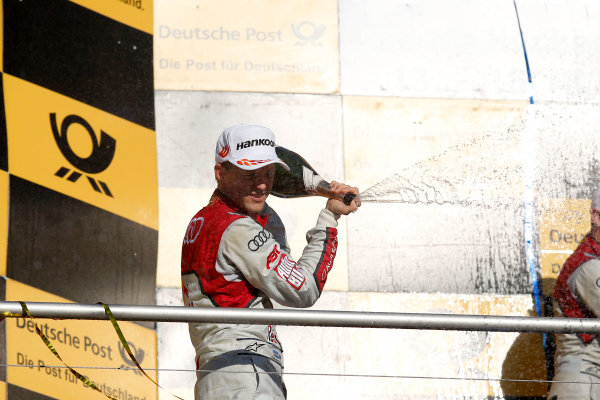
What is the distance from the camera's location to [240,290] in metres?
2.42

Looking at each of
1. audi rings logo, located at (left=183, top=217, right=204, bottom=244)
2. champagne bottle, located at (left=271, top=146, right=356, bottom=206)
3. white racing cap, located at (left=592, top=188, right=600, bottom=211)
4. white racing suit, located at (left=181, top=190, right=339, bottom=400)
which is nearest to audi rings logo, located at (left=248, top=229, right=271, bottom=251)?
white racing suit, located at (left=181, top=190, right=339, bottom=400)

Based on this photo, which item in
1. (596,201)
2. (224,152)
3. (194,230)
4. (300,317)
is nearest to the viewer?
(300,317)

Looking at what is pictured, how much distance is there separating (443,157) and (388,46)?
0.59m

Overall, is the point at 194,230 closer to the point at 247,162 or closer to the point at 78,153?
the point at 247,162

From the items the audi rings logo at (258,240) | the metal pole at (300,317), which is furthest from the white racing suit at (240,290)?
the metal pole at (300,317)

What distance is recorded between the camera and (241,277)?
2420mm

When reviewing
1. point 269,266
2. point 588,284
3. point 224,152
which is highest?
point 224,152

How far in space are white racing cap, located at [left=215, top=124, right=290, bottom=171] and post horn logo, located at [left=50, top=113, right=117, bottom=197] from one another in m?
1.36

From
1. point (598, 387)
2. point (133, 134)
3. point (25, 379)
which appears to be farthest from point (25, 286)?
point (598, 387)

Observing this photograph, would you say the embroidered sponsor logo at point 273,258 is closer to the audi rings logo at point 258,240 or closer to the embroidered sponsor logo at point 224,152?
the audi rings logo at point 258,240

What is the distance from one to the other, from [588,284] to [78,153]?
2141 millimetres

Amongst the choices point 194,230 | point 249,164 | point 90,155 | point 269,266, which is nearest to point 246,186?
point 249,164

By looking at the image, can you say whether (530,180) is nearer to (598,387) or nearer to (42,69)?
(598,387)

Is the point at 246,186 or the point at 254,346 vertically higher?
the point at 246,186
